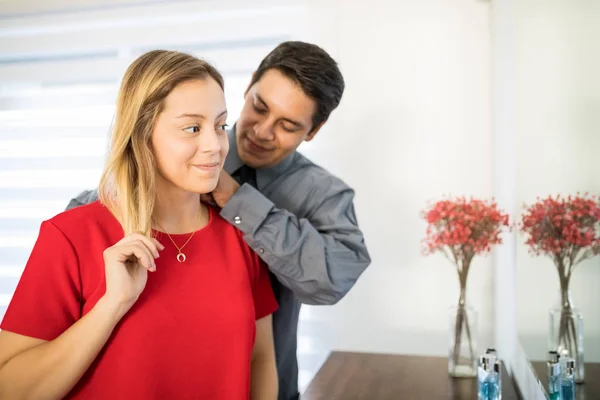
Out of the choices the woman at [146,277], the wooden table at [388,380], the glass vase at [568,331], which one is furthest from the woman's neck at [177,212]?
the glass vase at [568,331]

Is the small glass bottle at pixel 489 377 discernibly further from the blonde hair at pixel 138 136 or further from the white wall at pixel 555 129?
the blonde hair at pixel 138 136

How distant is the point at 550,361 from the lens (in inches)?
52.7

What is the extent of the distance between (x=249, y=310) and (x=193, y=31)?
5.75 ft

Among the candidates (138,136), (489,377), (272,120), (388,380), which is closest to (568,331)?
(489,377)

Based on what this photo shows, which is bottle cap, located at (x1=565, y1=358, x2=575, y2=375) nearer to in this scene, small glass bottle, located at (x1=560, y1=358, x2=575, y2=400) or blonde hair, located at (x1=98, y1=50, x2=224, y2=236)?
small glass bottle, located at (x1=560, y1=358, x2=575, y2=400)

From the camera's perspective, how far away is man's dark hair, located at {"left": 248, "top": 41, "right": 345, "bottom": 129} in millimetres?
1521

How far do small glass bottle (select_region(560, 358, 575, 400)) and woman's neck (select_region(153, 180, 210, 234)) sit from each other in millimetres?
809

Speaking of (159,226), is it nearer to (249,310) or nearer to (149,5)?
(249,310)

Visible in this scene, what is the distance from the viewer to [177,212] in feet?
4.26

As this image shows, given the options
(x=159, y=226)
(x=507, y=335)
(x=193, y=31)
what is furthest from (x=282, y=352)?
(x=193, y=31)

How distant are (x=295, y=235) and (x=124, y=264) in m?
0.44

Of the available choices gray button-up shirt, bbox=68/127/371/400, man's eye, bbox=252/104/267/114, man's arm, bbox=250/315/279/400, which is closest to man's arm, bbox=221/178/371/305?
gray button-up shirt, bbox=68/127/371/400

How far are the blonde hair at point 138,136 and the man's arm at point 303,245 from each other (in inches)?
8.4

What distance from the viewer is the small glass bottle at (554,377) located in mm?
1299
